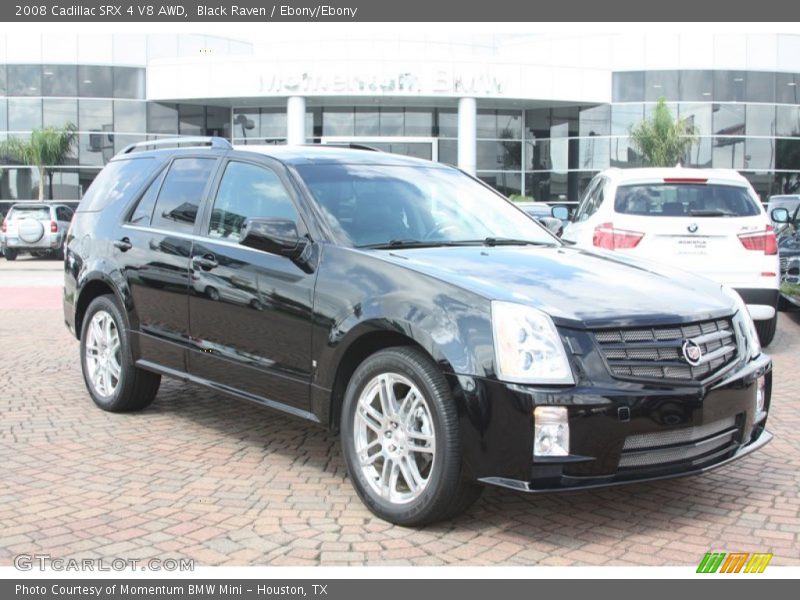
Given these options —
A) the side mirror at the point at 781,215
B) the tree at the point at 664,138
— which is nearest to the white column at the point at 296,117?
the tree at the point at 664,138

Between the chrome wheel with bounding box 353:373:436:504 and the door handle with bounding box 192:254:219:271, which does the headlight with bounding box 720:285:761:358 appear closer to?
the chrome wheel with bounding box 353:373:436:504

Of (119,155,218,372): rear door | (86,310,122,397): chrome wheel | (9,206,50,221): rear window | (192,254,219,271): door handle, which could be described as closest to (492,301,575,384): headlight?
(192,254,219,271): door handle

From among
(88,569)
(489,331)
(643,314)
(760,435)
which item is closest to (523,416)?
(489,331)

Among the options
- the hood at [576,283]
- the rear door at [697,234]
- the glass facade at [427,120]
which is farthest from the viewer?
the glass facade at [427,120]

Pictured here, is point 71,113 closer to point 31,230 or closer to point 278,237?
point 31,230

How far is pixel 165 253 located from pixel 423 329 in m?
2.47

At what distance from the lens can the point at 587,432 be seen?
378cm

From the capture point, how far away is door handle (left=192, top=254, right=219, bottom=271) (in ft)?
17.6

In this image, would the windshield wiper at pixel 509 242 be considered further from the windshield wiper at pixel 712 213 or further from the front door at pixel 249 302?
the windshield wiper at pixel 712 213

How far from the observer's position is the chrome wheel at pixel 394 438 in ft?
13.4

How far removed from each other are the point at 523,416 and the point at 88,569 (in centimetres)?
193

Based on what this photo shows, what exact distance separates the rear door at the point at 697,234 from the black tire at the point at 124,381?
15.7ft

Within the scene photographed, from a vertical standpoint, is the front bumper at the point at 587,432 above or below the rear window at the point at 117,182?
below

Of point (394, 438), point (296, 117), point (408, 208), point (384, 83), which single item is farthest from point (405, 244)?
point (296, 117)
